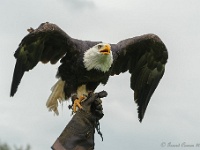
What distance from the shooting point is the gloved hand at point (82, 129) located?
505cm

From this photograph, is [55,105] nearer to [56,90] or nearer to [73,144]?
[56,90]

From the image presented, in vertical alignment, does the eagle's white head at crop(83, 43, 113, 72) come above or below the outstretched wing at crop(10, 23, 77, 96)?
below

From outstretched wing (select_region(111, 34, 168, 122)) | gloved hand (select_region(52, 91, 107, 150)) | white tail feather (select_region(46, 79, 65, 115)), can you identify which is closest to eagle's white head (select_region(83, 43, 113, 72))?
white tail feather (select_region(46, 79, 65, 115))

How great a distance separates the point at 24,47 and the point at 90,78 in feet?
3.82

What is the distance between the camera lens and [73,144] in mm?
5070

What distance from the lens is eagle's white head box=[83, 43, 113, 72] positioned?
27.4 ft

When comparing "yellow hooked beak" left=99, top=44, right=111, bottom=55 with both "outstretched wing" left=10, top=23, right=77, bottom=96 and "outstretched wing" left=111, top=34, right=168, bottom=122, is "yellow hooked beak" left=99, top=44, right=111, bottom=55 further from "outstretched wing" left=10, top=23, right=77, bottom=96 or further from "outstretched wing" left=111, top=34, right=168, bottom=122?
"outstretched wing" left=111, top=34, right=168, bottom=122

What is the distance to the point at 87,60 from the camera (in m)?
8.45

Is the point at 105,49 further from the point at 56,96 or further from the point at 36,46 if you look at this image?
the point at 56,96

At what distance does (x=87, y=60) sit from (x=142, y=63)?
157 centimetres

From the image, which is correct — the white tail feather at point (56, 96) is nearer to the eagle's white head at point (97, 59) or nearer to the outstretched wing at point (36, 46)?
the outstretched wing at point (36, 46)

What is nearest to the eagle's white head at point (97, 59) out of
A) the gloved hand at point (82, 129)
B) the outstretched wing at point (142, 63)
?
the outstretched wing at point (142, 63)

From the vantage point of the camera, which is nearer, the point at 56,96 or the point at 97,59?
the point at 97,59

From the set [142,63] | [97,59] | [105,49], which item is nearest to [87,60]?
[97,59]
